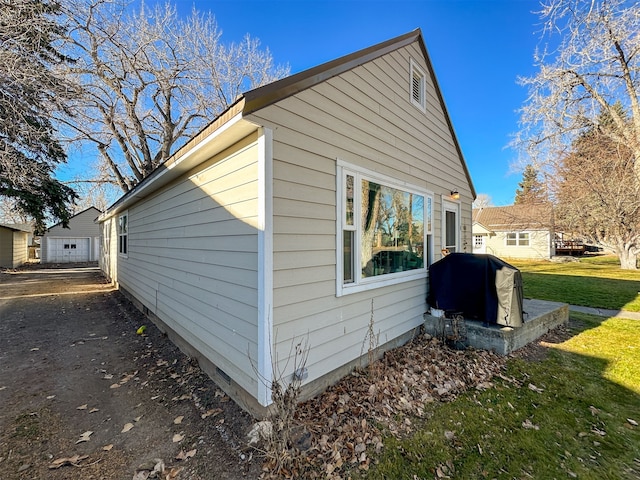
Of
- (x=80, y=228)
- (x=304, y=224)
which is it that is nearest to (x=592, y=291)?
(x=304, y=224)

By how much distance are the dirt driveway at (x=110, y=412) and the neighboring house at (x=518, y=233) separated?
24.0 meters

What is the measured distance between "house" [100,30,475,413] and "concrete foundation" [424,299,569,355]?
82cm

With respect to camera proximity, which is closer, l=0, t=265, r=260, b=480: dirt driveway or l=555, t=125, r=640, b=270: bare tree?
l=0, t=265, r=260, b=480: dirt driveway

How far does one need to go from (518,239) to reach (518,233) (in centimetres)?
61

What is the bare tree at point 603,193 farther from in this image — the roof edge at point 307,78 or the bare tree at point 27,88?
the bare tree at point 27,88

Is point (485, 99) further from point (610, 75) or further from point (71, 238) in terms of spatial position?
point (71, 238)

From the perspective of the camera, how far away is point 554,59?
1416 cm

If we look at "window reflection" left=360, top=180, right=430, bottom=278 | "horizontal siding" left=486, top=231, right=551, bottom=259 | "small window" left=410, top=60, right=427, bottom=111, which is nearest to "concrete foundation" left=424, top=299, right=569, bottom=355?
"window reflection" left=360, top=180, right=430, bottom=278

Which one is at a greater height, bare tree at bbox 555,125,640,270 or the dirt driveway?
bare tree at bbox 555,125,640,270

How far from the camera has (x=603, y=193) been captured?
616 inches

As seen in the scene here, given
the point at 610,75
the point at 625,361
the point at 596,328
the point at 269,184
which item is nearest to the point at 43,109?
the point at 269,184

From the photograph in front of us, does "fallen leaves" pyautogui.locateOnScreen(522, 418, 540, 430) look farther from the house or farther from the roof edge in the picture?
the roof edge

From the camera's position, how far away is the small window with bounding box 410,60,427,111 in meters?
5.64

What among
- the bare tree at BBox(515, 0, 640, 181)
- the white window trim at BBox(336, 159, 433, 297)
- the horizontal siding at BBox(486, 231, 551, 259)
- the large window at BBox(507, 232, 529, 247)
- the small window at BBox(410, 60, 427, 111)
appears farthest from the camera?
the large window at BBox(507, 232, 529, 247)
